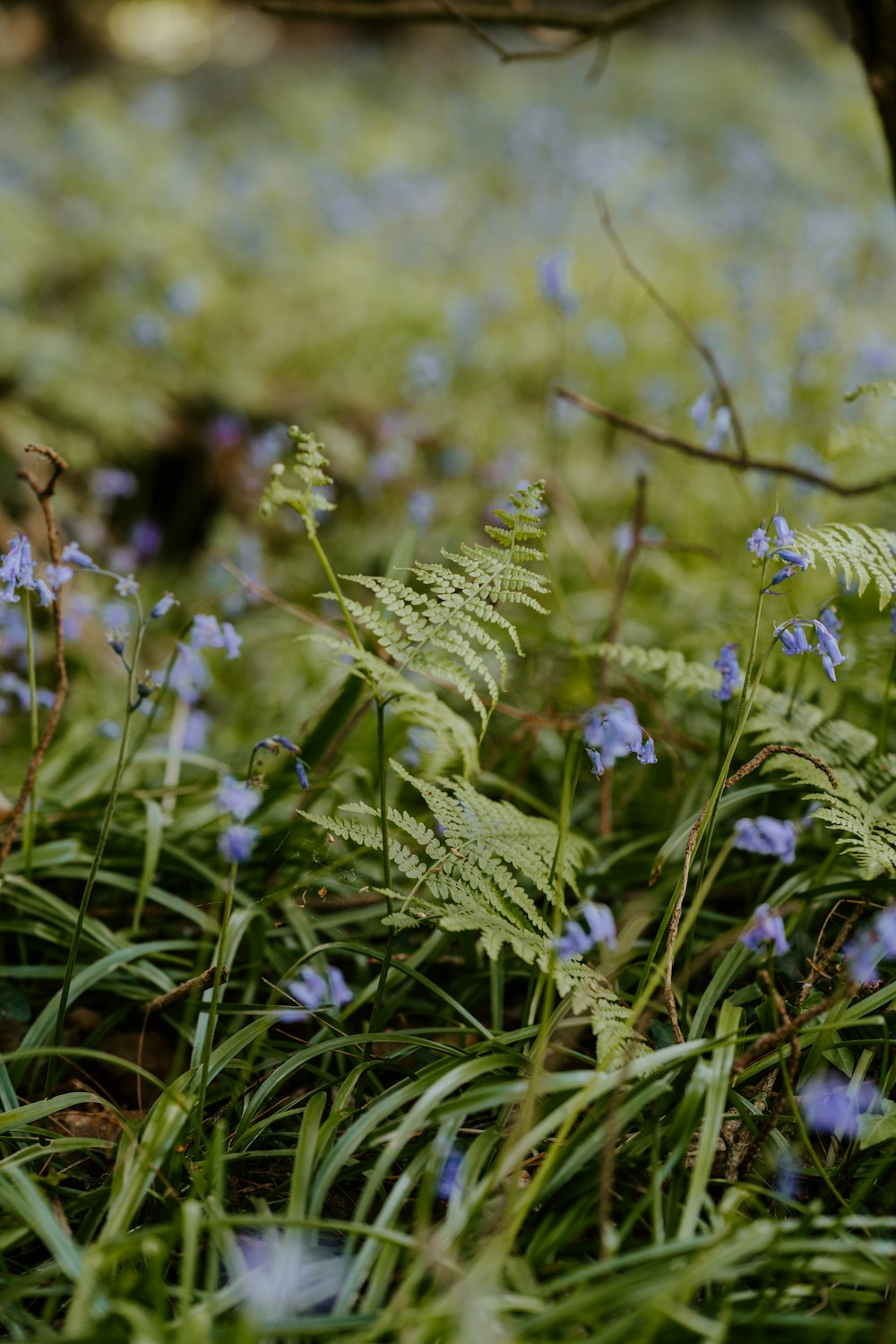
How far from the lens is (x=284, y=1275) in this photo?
44.4 inches

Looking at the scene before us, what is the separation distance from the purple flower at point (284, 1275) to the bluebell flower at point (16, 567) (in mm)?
1001

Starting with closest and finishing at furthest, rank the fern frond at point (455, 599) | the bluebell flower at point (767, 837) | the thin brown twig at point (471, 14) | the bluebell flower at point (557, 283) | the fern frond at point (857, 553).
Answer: the bluebell flower at point (767, 837) → the fern frond at point (455, 599) → the fern frond at point (857, 553) → the thin brown twig at point (471, 14) → the bluebell flower at point (557, 283)

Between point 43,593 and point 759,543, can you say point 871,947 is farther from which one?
point 43,593

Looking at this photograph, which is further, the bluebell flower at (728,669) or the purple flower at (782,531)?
the bluebell flower at (728,669)

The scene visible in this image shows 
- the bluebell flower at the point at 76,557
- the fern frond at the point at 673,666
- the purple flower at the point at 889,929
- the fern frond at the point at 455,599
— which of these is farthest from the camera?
the fern frond at the point at 673,666

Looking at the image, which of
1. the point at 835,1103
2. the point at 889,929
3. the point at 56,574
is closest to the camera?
the point at 889,929

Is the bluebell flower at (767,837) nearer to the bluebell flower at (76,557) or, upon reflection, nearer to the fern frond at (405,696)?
the fern frond at (405,696)

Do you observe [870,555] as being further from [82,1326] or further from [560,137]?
[560,137]

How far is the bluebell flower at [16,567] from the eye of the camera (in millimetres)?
1522

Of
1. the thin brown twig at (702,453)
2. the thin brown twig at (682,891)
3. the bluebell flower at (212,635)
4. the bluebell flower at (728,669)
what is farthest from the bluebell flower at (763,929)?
the thin brown twig at (702,453)

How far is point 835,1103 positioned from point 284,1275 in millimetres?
737

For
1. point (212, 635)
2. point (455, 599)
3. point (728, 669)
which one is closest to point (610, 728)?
point (455, 599)

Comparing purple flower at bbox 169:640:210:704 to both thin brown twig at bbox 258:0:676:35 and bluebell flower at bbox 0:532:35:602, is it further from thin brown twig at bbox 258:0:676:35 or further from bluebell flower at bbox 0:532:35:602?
thin brown twig at bbox 258:0:676:35

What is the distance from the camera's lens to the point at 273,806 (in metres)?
2.35
